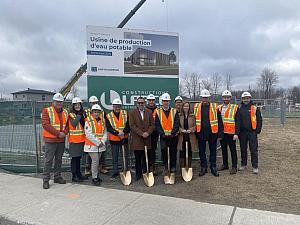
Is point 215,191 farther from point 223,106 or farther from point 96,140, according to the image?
point 96,140

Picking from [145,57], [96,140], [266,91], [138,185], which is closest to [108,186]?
[138,185]

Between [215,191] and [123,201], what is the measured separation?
6.35 ft

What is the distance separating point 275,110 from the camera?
23875 mm

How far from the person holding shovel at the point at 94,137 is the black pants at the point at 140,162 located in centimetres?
87

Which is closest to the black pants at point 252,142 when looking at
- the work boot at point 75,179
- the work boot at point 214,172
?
the work boot at point 214,172

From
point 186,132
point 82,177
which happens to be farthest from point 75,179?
point 186,132

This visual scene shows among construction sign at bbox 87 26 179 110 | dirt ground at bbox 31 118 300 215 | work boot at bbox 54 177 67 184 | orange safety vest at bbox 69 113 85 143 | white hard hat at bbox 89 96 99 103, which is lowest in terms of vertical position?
dirt ground at bbox 31 118 300 215

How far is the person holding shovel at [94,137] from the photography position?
6.13 meters

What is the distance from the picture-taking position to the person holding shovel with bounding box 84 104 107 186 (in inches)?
241

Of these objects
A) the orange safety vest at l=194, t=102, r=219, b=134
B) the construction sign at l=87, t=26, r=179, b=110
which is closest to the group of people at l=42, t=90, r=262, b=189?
the orange safety vest at l=194, t=102, r=219, b=134

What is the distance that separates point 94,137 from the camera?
6125 mm

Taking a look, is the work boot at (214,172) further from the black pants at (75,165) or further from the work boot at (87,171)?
the black pants at (75,165)

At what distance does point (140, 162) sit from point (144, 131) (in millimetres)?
857

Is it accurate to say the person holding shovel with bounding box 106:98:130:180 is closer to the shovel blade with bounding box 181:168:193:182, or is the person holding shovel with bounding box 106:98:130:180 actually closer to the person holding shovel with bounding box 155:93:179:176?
the person holding shovel with bounding box 155:93:179:176
